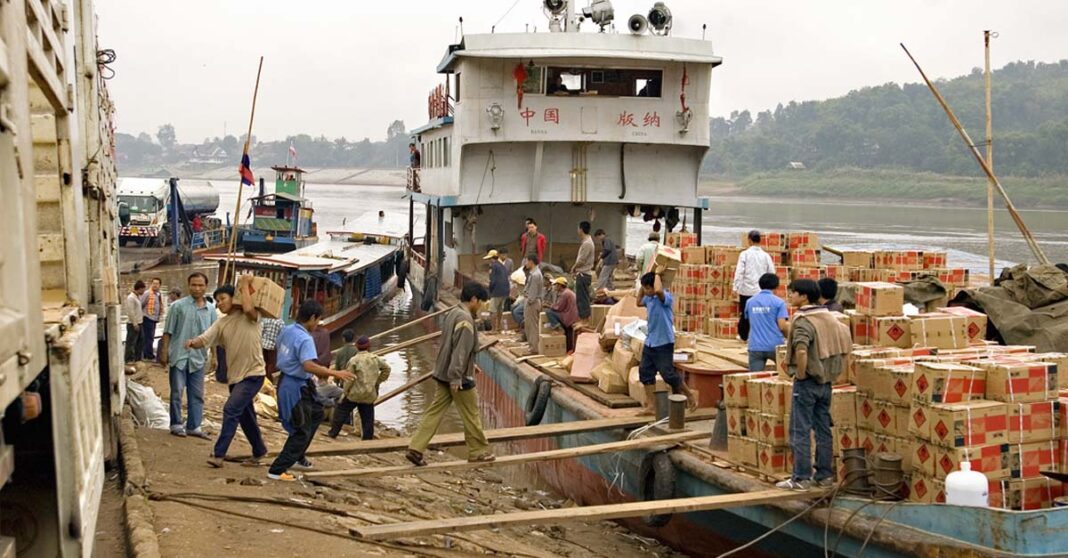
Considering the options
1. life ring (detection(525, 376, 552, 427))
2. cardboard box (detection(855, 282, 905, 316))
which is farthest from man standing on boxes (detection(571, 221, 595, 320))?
cardboard box (detection(855, 282, 905, 316))

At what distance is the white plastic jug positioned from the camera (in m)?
6.46

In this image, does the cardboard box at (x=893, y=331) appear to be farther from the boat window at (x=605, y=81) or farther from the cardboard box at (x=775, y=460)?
the boat window at (x=605, y=81)

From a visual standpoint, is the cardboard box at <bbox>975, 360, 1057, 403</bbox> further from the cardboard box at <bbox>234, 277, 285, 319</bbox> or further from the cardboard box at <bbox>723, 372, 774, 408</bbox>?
the cardboard box at <bbox>234, 277, 285, 319</bbox>

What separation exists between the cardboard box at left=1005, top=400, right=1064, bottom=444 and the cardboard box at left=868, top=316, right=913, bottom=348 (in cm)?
157

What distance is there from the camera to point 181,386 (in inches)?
369

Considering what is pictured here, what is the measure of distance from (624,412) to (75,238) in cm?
581

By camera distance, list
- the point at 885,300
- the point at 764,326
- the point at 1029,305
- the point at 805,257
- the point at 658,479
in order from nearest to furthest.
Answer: the point at 885,300, the point at 658,479, the point at 764,326, the point at 1029,305, the point at 805,257

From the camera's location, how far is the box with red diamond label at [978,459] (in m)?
6.63

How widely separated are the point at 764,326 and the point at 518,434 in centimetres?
236

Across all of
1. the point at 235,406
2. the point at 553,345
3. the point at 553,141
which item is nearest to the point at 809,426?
the point at 235,406

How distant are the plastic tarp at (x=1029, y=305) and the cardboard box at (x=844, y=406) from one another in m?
3.86

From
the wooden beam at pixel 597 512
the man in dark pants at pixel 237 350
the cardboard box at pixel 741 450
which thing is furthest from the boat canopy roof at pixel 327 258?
the wooden beam at pixel 597 512

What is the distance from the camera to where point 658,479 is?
9039 mm

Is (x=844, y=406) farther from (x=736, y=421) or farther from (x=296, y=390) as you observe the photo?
(x=296, y=390)
